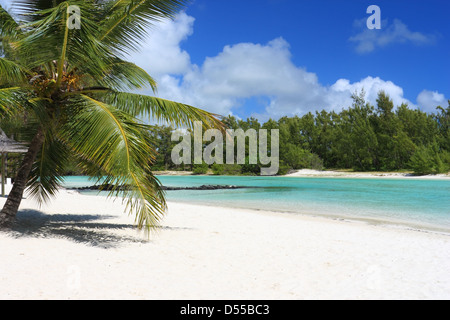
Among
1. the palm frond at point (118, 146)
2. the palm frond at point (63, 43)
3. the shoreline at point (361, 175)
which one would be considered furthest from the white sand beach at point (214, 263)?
the shoreline at point (361, 175)

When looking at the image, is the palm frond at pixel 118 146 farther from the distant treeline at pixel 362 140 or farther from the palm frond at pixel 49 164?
the distant treeline at pixel 362 140

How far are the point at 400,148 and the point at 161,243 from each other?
54193 millimetres

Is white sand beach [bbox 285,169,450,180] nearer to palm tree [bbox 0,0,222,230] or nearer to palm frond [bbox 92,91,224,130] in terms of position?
palm frond [bbox 92,91,224,130]

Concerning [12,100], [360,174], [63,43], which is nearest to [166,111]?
[63,43]

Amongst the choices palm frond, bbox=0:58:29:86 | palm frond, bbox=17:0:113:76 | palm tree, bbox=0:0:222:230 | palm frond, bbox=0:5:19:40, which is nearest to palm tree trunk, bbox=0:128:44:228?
palm tree, bbox=0:0:222:230

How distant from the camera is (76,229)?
695cm

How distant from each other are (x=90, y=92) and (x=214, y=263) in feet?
12.2

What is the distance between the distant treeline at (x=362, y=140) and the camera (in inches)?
1983

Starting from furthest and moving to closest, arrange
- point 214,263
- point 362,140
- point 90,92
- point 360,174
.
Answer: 1. point 362,140
2. point 360,174
3. point 90,92
4. point 214,263

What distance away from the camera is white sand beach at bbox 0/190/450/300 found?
12.2 feet

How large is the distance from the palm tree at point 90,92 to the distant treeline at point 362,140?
4214 centimetres

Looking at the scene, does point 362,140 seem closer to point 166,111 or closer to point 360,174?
point 360,174
